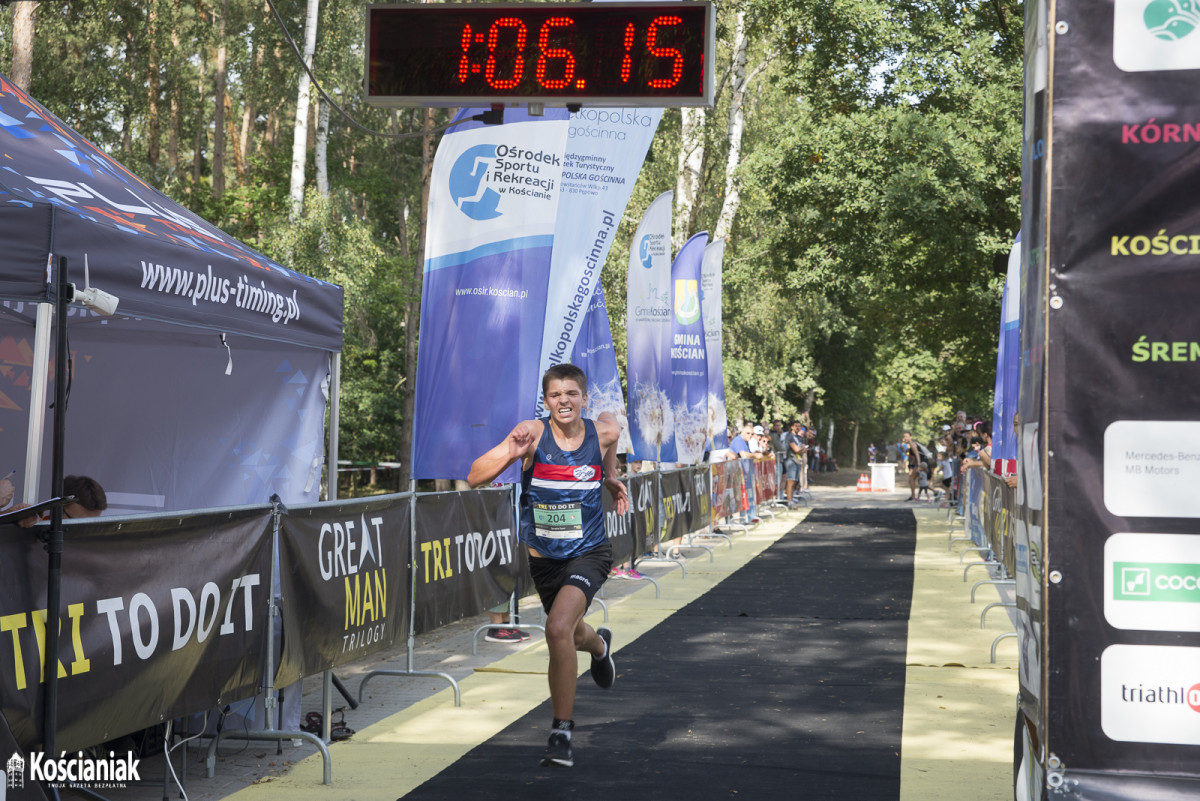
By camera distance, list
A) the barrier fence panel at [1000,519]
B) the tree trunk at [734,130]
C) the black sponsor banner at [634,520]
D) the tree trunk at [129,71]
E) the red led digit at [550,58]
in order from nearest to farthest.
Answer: the red led digit at [550,58]
the barrier fence panel at [1000,519]
the black sponsor banner at [634,520]
the tree trunk at [734,130]
the tree trunk at [129,71]

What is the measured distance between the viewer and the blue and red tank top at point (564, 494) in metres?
6.41

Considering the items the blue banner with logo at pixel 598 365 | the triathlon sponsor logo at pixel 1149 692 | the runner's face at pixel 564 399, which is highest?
the blue banner with logo at pixel 598 365

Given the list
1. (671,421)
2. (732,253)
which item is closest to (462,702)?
(671,421)

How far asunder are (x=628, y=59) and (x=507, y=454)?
264 cm

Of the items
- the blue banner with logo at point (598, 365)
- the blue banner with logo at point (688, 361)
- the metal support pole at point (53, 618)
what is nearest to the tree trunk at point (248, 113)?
the blue banner with logo at point (688, 361)

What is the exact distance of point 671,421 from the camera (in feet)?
57.3

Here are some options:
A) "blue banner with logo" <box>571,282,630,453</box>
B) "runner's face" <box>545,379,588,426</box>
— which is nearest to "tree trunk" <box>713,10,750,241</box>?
"blue banner with logo" <box>571,282,630,453</box>

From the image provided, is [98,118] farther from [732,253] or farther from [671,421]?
[671,421]

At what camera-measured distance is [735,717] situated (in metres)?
7.45

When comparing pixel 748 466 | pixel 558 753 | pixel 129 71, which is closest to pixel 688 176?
pixel 748 466

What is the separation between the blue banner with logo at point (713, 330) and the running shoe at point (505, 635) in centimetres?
1017
